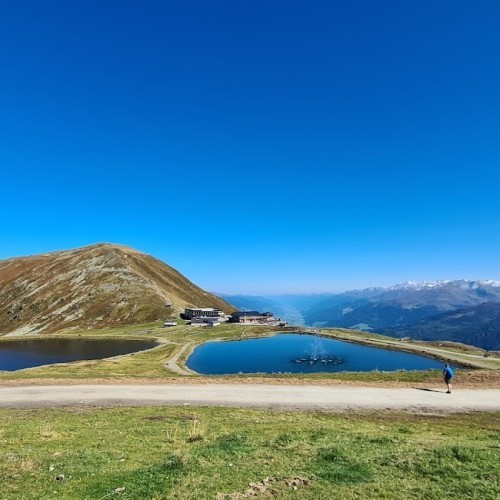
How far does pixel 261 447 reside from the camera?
65.8 feet

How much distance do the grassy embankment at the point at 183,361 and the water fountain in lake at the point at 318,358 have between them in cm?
2374

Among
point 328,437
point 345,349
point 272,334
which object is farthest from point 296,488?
point 272,334

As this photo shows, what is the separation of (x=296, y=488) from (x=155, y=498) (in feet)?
17.6

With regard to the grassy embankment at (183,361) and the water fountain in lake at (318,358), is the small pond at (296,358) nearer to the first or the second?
the water fountain in lake at (318,358)

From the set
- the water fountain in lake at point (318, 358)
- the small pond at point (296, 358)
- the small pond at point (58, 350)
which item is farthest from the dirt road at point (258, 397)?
the small pond at point (58, 350)

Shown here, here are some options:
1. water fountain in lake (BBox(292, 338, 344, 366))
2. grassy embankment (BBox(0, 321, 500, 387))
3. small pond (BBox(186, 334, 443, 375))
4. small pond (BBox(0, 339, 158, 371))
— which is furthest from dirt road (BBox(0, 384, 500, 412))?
small pond (BBox(0, 339, 158, 371))

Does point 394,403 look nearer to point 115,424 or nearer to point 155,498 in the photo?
point 115,424

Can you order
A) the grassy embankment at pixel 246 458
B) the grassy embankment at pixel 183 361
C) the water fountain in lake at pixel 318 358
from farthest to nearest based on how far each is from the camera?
the water fountain in lake at pixel 318 358 < the grassy embankment at pixel 183 361 < the grassy embankment at pixel 246 458

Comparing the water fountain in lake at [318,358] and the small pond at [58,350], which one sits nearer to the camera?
the water fountain in lake at [318,358]

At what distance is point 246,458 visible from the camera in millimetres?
18203

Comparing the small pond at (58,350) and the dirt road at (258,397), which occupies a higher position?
the dirt road at (258,397)

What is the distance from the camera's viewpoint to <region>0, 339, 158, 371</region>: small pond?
113 metres

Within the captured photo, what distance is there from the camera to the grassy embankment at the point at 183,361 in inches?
1850

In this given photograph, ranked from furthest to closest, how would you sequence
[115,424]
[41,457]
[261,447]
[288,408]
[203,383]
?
[203,383]
[288,408]
[115,424]
[261,447]
[41,457]
